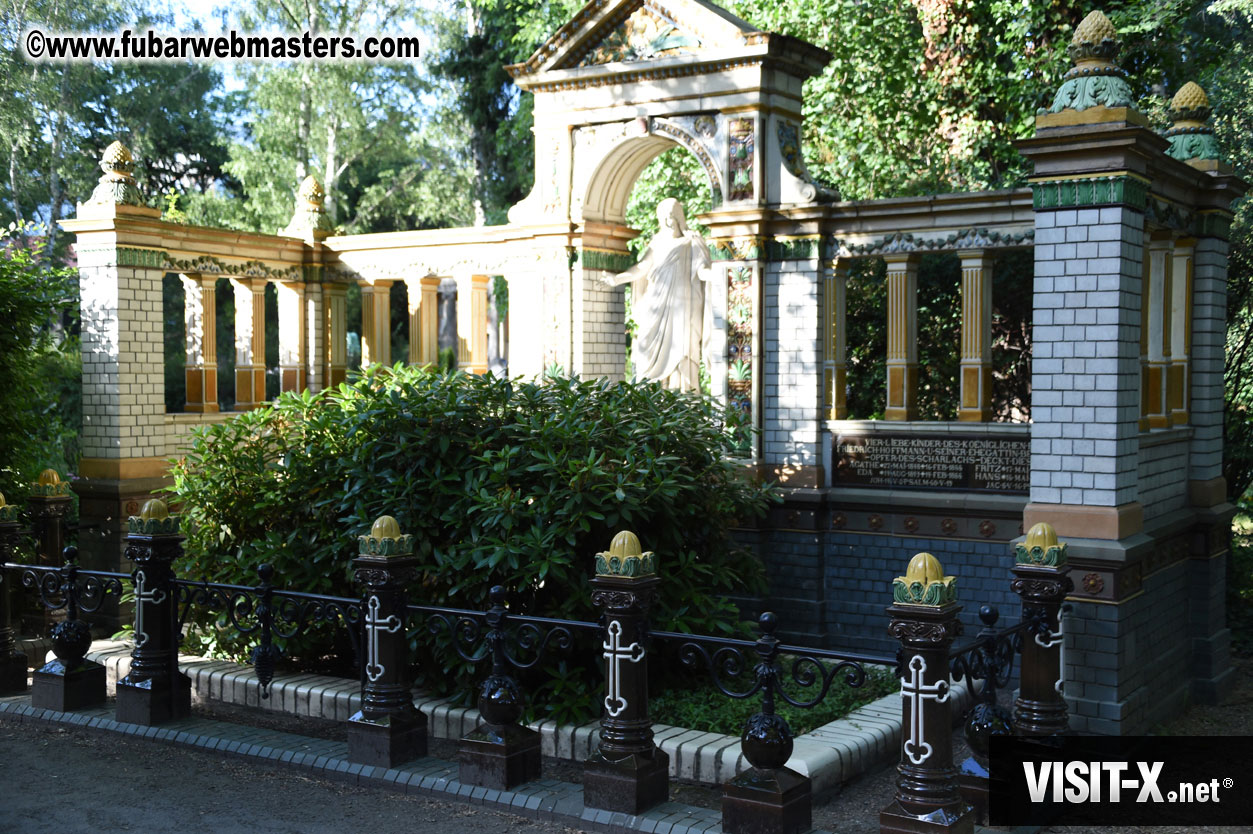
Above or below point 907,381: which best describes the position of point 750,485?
below

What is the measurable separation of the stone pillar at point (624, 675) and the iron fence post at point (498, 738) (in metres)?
0.48

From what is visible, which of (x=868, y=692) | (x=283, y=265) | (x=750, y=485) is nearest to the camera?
(x=868, y=692)

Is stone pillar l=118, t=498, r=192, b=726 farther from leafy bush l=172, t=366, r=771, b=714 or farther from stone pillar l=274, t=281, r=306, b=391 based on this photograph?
stone pillar l=274, t=281, r=306, b=391

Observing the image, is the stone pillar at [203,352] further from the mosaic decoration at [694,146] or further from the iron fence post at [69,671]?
the mosaic decoration at [694,146]

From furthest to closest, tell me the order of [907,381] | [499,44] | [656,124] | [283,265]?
[499,44] → [283,265] → [656,124] → [907,381]

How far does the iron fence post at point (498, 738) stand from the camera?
625cm

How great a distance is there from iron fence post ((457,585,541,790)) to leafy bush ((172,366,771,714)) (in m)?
0.59

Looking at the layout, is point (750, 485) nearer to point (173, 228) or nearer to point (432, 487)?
point (432, 487)

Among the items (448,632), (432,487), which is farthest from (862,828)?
(432,487)

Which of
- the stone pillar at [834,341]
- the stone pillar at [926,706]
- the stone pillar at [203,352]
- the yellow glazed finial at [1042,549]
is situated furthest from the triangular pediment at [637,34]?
the stone pillar at [926,706]

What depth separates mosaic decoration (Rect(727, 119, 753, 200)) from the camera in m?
10.5

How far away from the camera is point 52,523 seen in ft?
33.6

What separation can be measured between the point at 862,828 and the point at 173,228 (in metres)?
8.86

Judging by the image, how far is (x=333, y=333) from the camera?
13578 millimetres
